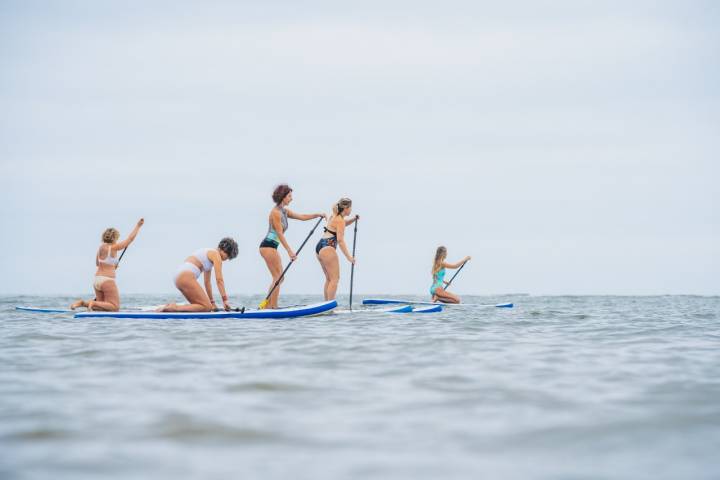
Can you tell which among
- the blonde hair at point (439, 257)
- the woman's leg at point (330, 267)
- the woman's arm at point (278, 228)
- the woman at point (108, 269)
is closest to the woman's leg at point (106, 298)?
the woman at point (108, 269)

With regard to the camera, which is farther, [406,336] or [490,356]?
[406,336]

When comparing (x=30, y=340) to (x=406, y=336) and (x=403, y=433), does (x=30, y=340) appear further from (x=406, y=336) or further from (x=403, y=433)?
(x=403, y=433)

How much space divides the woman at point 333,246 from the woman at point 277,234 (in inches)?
28.0

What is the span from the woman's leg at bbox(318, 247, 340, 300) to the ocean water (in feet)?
16.4

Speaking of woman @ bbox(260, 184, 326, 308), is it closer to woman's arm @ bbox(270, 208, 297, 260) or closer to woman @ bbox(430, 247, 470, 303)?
woman's arm @ bbox(270, 208, 297, 260)

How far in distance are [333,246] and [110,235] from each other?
154 inches

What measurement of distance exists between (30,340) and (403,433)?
653 centimetres

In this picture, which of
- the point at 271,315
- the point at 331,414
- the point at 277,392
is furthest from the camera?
the point at 271,315

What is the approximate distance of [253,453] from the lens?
4137 mm

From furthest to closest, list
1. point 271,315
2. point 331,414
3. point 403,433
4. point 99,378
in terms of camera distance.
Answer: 1. point 271,315
2. point 99,378
3. point 331,414
4. point 403,433

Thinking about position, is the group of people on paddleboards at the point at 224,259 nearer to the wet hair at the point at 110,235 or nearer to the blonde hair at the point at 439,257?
the wet hair at the point at 110,235

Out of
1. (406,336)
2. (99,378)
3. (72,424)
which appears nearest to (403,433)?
(72,424)

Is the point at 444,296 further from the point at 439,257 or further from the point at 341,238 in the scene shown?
the point at 341,238

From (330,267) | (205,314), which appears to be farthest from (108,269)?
(330,267)
